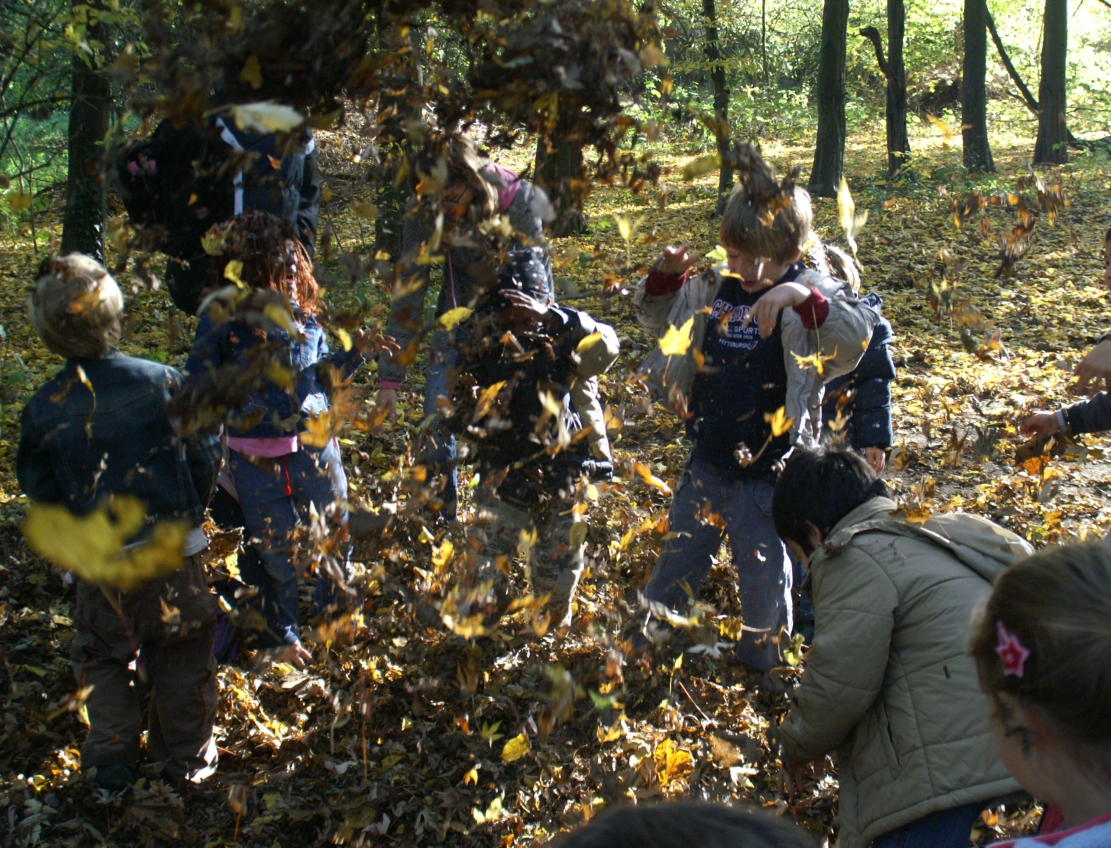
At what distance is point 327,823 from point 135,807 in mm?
610

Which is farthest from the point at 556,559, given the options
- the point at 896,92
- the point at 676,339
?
the point at 896,92

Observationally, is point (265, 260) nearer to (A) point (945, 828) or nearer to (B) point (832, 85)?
(A) point (945, 828)

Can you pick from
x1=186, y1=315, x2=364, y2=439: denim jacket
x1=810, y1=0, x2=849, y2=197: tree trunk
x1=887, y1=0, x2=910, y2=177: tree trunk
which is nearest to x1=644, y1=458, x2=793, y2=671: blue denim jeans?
x1=186, y1=315, x2=364, y2=439: denim jacket

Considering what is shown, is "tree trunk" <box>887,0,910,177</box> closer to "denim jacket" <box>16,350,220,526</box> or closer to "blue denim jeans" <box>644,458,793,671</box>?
"blue denim jeans" <box>644,458,793,671</box>

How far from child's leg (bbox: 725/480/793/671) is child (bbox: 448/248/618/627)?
548 millimetres

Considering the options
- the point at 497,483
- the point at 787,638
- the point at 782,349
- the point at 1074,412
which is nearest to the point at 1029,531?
the point at 1074,412

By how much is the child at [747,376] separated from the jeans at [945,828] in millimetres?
1041

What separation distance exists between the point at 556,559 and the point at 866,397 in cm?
144

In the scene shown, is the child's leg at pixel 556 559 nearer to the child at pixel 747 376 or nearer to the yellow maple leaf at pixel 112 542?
the child at pixel 747 376

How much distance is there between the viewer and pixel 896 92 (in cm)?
1456

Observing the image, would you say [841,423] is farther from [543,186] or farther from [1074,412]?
[543,186]

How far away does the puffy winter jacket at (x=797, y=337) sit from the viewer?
9.70 feet

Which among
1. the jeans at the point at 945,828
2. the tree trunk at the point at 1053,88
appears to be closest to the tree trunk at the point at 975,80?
the tree trunk at the point at 1053,88

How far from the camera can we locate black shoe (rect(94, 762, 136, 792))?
8.98ft
